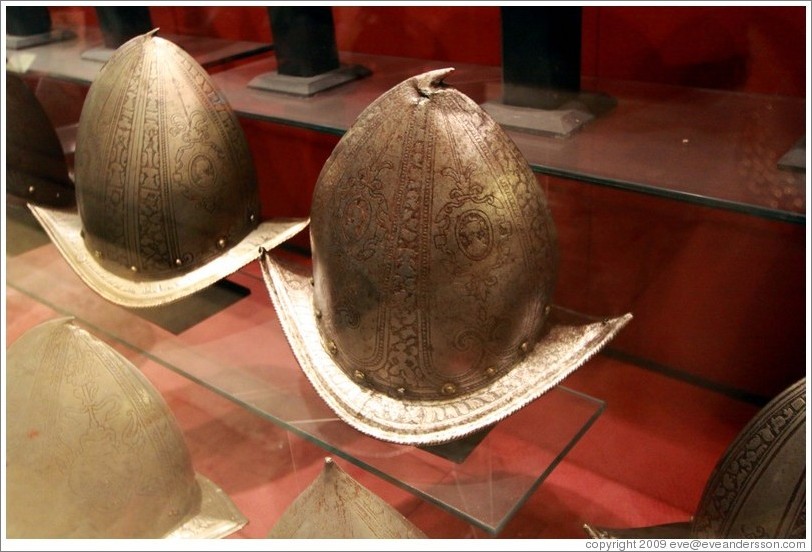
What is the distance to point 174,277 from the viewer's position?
3.72ft

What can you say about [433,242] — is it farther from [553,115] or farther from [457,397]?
[553,115]

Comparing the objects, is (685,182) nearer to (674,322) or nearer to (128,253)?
(674,322)

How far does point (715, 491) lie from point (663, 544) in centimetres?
8

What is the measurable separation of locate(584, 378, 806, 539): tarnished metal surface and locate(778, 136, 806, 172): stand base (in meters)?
0.23

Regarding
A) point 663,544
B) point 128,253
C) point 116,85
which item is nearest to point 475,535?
point 663,544

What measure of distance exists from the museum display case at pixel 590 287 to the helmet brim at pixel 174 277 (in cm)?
2

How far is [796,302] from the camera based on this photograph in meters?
1.14

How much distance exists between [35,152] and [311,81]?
0.52 m

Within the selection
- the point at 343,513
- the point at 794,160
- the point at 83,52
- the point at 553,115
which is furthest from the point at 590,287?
the point at 83,52

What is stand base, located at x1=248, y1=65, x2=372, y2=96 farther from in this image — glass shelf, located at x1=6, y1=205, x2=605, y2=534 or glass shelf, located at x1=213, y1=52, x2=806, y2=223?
glass shelf, located at x1=6, y1=205, x2=605, y2=534

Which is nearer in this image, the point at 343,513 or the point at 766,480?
the point at 766,480

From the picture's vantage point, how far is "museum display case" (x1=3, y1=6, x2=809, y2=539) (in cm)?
96

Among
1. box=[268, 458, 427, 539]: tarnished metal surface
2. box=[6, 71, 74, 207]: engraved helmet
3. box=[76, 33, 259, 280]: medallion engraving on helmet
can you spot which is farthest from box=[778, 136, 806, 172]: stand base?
box=[6, 71, 74, 207]: engraved helmet

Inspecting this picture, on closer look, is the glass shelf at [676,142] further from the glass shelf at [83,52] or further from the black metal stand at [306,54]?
the glass shelf at [83,52]
